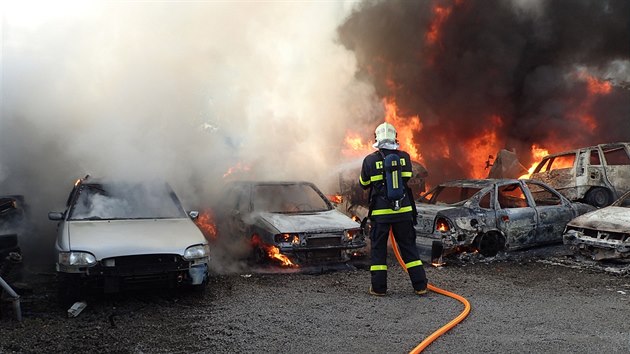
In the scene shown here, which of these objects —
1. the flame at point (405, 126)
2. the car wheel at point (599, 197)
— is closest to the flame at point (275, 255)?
the car wheel at point (599, 197)

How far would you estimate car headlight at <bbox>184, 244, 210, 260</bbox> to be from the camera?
5215 millimetres

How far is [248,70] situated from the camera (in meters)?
11.7

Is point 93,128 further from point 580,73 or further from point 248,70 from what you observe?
point 580,73

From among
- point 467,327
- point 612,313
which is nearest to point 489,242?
point 612,313

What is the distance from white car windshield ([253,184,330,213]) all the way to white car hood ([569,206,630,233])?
3.91 meters

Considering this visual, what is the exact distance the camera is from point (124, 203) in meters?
6.29

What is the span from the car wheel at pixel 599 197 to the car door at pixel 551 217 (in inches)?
105

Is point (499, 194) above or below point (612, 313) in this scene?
above

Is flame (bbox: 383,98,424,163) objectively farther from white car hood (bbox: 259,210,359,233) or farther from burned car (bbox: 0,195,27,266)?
burned car (bbox: 0,195,27,266)

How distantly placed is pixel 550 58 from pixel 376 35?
617 centimetres

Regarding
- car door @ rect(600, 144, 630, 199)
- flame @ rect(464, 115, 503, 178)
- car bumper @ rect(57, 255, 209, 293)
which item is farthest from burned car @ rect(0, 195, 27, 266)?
flame @ rect(464, 115, 503, 178)

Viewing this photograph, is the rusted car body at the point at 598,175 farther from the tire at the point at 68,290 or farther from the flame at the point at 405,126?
the tire at the point at 68,290

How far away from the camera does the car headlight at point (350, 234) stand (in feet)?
22.9

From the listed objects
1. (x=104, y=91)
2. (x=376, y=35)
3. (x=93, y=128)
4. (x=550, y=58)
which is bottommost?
(x=93, y=128)
